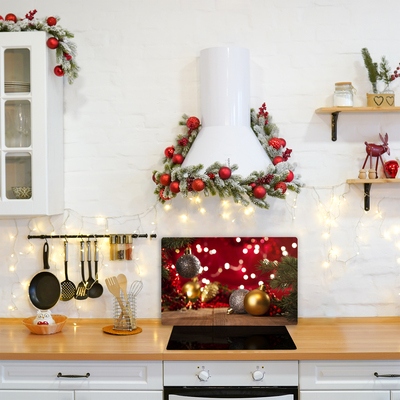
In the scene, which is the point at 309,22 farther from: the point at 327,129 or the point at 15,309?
the point at 15,309

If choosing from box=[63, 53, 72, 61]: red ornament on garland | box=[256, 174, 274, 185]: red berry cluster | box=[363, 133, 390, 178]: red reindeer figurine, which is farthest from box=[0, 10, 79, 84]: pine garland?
box=[363, 133, 390, 178]: red reindeer figurine

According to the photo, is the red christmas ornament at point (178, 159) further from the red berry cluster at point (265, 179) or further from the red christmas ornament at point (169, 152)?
the red berry cluster at point (265, 179)

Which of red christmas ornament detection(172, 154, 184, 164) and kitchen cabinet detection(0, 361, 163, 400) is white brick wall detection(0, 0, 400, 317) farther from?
kitchen cabinet detection(0, 361, 163, 400)

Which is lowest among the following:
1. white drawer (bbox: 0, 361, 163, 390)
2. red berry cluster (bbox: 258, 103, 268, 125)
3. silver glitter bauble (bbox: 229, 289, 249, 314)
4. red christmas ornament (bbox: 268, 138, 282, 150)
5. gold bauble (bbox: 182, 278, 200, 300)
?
white drawer (bbox: 0, 361, 163, 390)

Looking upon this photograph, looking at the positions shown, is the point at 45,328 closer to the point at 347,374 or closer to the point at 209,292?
the point at 209,292

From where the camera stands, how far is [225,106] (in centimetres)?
217

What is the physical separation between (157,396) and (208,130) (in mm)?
1237

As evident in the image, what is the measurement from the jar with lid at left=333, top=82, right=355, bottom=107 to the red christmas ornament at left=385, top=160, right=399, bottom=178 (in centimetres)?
36

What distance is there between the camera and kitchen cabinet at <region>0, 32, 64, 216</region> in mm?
2100

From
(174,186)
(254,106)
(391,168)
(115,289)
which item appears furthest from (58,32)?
(391,168)

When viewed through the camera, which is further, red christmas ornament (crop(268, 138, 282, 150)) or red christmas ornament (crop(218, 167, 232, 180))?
red christmas ornament (crop(268, 138, 282, 150))

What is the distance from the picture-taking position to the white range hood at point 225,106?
2.12 m

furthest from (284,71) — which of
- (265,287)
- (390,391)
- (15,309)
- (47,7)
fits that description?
(15,309)

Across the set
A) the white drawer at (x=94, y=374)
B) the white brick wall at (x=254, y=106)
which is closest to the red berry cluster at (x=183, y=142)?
the white brick wall at (x=254, y=106)
